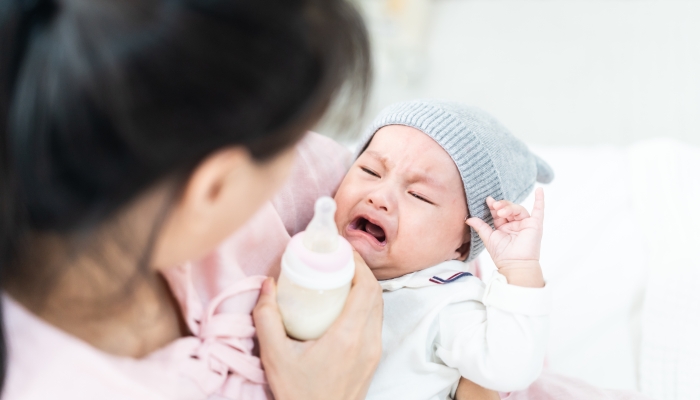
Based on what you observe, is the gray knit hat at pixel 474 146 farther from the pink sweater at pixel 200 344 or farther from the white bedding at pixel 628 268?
the white bedding at pixel 628 268

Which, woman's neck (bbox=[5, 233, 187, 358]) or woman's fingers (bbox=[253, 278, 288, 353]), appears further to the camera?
woman's fingers (bbox=[253, 278, 288, 353])

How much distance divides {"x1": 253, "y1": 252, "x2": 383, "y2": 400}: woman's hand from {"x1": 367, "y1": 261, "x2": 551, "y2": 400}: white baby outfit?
128mm

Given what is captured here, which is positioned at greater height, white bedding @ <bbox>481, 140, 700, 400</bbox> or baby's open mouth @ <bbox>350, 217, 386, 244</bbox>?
baby's open mouth @ <bbox>350, 217, 386, 244</bbox>

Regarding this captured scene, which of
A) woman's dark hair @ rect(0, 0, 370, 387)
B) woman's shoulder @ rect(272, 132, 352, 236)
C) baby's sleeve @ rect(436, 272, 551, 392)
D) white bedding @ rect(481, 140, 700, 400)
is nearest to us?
woman's dark hair @ rect(0, 0, 370, 387)

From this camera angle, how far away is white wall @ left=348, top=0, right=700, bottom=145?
7.33ft

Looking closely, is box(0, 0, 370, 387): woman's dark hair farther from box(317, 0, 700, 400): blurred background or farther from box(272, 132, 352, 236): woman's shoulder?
box(272, 132, 352, 236): woman's shoulder

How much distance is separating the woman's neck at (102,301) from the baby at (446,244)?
1.21ft

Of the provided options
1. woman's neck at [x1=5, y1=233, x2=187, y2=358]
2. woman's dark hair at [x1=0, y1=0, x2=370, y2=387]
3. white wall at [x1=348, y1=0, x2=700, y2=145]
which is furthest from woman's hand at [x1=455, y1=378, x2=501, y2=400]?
white wall at [x1=348, y1=0, x2=700, y2=145]

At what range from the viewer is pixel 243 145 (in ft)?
1.57

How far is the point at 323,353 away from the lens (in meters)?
0.73

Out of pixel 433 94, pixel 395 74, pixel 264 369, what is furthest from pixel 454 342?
pixel 395 74

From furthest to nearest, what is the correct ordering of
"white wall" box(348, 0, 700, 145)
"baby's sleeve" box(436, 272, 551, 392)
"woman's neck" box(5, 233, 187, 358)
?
1. "white wall" box(348, 0, 700, 145)
2. "baby's sleeve" box(436, 272, 551, 392)
3. "woman's neck" box(5, 233, 187, 358)

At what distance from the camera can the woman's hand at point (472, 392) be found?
0.93 metres

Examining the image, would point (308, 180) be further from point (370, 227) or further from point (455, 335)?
point (455, 335)
